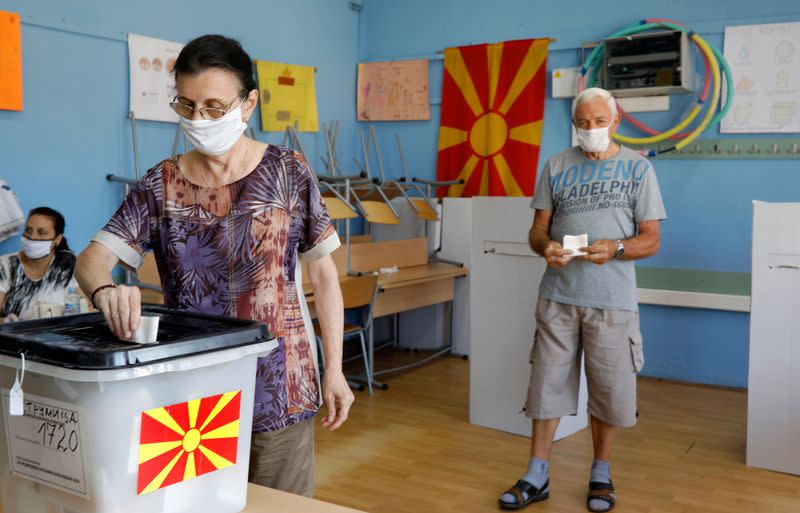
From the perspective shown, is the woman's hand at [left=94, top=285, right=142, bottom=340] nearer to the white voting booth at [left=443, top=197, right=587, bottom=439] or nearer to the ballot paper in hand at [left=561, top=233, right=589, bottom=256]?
the ballot paper in hand at [left=561, top=233, right=589, bottom=256]

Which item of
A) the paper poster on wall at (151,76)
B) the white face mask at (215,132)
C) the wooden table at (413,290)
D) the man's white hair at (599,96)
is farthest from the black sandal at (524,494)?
the paper poster on wall at (151,76)

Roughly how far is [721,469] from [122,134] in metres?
3.24

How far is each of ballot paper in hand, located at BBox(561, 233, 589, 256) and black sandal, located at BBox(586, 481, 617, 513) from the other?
2.90ft

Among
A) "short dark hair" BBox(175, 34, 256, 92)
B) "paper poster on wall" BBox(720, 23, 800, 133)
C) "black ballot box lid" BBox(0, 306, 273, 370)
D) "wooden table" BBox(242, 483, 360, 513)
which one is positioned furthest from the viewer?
"paper poster on wall" BBox(720, 23, 800, 133)

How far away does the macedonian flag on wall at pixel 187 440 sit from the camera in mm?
929

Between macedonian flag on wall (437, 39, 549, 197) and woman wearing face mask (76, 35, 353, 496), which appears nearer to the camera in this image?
woman wearing face mask (76, 35, 353, 496)

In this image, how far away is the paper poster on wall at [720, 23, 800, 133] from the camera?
4.52 metres

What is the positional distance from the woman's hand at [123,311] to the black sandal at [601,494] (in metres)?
2.32

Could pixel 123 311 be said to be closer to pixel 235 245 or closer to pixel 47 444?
pixel 47 444

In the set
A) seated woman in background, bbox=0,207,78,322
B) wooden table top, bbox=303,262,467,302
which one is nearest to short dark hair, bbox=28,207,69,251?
seated woman in background, bbox=0,207,78,322

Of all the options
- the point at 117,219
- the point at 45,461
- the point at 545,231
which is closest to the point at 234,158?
the point at 117,219

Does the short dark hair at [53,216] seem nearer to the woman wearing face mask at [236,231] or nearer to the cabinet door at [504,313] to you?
the cabinet door at [504,313]

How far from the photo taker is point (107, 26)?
13.2 ft

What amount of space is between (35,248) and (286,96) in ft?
7.37
